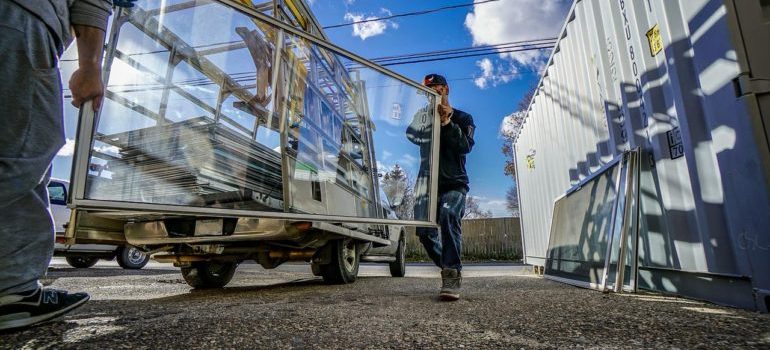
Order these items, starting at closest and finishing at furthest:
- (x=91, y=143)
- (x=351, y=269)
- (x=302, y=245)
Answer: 1. (x=91, y=143)
2. (x=302, y=245)
3. (x=351, y=269)

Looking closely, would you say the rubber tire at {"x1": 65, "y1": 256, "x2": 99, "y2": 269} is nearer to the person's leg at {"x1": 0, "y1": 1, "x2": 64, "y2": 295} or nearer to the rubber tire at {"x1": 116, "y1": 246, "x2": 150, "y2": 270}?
the rubber tire at {"x1": 116, "y1": 246, "x2": 150, "y2": 270}

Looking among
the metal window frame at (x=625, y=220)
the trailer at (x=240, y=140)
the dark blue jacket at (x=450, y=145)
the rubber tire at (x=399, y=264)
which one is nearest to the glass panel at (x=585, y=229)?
the metal window frame at (x=625, y=220)

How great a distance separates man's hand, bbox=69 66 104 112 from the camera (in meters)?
1.72

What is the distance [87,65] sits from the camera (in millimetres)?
1730

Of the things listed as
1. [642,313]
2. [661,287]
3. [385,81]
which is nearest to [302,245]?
[385,81]

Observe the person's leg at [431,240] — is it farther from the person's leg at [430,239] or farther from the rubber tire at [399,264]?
the rubber tire at [399,264]

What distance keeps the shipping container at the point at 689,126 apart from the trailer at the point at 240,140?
1.57 m

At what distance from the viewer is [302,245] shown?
3.45m

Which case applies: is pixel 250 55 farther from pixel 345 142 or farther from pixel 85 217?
pixel 85 217

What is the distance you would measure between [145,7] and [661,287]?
3.86 meters

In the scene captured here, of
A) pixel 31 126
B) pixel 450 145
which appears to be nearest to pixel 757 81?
pixel 450 145

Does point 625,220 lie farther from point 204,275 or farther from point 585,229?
point 204,275

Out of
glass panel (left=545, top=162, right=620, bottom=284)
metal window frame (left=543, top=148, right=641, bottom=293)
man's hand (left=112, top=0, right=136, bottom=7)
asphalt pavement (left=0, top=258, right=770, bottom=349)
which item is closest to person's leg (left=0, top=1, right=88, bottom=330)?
asphalt pavement (left=0, top=258, right=770, bottom=349)

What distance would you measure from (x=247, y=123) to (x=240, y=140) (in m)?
0.14
